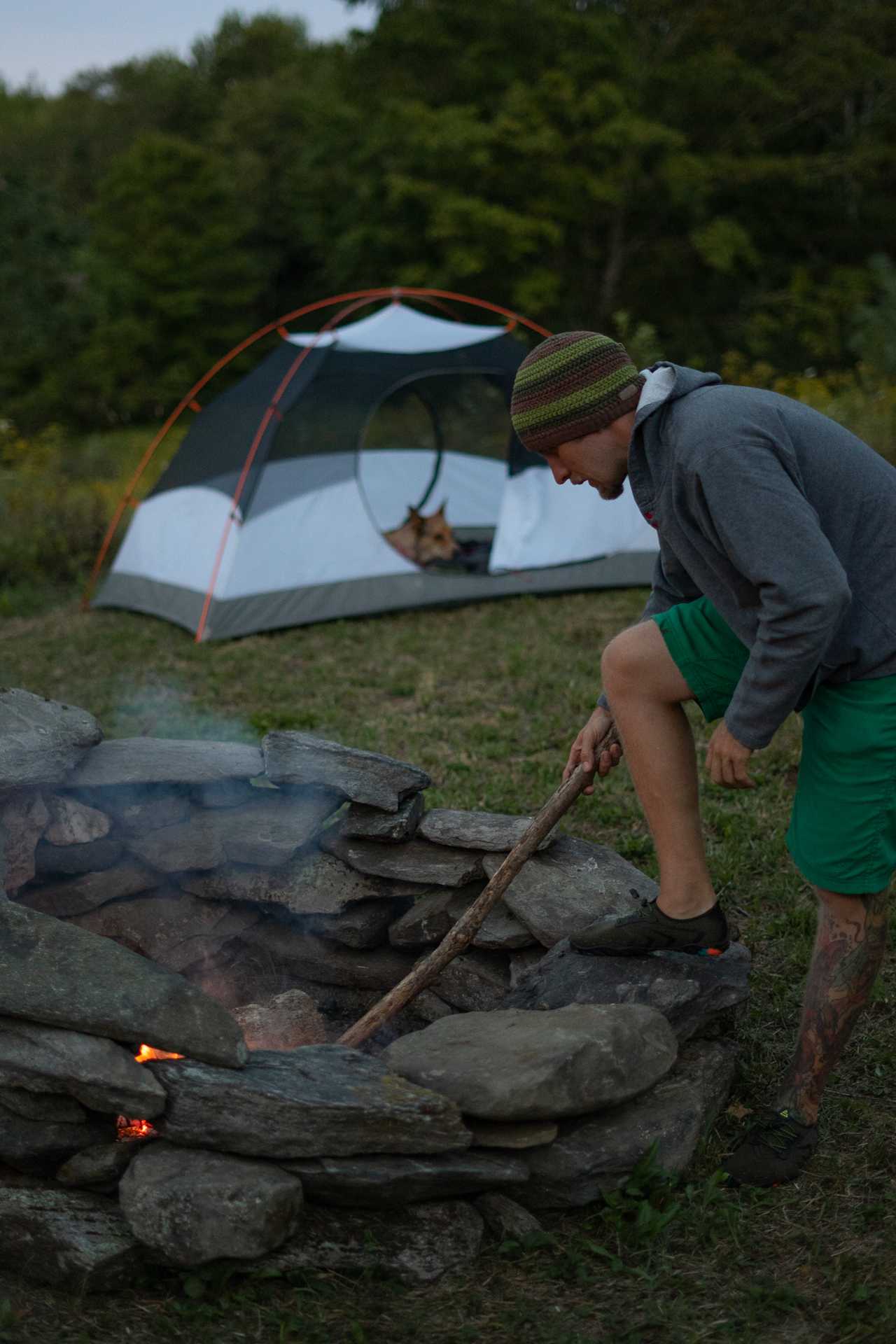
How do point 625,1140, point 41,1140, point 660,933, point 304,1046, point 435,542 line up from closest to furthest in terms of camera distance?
point 41,1140
point 625,1140
point 304,1046
point 660,933
point 435,542

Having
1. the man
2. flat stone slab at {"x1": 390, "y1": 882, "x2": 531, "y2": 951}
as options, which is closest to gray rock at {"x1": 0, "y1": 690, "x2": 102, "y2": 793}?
flat stone slab at {"x1": 390, "y1": 882, "x2": 531, "y2": 951}

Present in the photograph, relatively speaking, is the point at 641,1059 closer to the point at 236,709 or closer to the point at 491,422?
the point at 236,709

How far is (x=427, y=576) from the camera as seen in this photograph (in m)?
7.34

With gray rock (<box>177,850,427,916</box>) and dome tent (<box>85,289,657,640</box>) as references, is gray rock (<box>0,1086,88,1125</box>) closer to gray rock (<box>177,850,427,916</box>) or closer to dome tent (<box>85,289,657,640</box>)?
gray rock (<box>177,850,427,916</box>)

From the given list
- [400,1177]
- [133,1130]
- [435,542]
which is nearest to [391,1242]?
[400,1177]

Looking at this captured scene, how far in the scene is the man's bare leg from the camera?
7.89 ft

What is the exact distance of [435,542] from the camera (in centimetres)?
809

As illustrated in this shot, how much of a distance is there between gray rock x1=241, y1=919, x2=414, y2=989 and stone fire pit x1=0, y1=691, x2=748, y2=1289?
0.31 feet

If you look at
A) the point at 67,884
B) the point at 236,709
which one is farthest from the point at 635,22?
the point at 67,884

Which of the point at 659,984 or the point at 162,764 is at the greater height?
the point at 162,764

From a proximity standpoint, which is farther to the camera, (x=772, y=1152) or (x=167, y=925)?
(x=167, y=925)

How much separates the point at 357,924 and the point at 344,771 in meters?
0.40

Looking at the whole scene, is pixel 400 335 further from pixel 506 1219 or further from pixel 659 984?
pixel 506 1219

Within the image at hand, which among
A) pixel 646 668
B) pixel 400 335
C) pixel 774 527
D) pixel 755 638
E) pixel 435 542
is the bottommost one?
pixel 435 542
